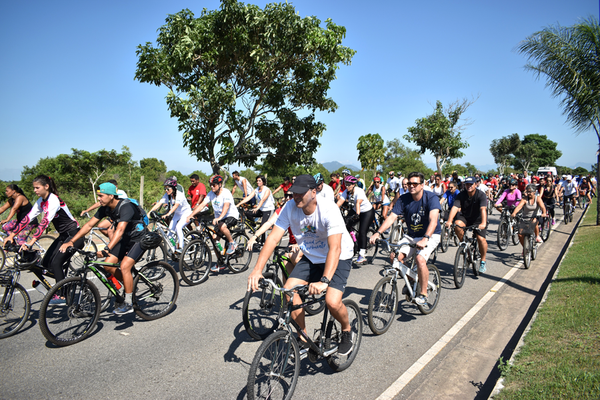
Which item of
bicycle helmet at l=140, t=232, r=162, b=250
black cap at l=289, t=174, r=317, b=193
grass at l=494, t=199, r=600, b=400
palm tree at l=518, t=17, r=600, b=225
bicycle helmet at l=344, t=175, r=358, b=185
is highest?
palm tree at l=518, t=17, r=600, b=225

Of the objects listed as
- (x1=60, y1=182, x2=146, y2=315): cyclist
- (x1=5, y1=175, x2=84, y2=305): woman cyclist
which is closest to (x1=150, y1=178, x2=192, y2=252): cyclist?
(x1=5, y1=175, x2=84, y2=305): woman cyclist

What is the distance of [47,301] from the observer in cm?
422

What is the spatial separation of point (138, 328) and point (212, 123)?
10341 millimetres

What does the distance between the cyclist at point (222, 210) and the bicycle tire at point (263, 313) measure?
2.79 metres

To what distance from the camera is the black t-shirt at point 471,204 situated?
710cm

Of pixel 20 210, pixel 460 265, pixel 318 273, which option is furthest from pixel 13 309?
pixel 460 265

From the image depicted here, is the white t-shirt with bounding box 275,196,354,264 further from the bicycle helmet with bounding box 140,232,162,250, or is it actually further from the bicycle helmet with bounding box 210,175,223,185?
the bicycle helmet with bounding box 210,175,223,185

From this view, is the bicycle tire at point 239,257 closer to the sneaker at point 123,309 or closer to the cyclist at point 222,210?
the cyclist at point 222,210

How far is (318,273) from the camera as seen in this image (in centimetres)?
373

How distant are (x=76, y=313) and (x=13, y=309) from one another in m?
1.00

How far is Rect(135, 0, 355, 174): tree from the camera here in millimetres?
12820

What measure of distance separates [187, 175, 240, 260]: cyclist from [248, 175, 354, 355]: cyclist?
13.2 feet

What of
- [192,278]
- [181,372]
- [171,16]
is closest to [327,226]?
[181,372]

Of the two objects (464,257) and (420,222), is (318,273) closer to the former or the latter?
(420,222)
